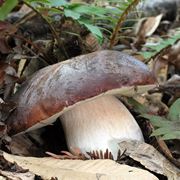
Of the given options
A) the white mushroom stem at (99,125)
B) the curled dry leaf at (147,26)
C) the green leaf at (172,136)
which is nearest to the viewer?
the green leaf at (172,136)

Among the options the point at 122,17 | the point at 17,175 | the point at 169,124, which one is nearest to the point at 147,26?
the point at 122,17

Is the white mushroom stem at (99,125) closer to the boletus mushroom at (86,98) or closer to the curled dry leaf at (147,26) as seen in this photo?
the boletus mushroom at (86,98)

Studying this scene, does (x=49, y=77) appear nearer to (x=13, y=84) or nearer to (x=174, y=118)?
(x=13, y=84)

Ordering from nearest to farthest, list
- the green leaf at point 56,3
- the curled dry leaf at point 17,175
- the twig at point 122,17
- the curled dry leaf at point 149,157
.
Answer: the curled dry leaf at point 17,175, the curled dry leaf at point 149,157, the green leaf at point 56,3, the twig at point 122,17

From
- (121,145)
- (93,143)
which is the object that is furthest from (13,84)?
(121,145)

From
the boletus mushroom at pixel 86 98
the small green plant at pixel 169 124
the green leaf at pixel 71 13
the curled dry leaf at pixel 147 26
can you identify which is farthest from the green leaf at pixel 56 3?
the curled dry leaf at pixel 147 26

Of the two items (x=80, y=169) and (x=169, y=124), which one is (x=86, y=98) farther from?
(x=169, y=124)
